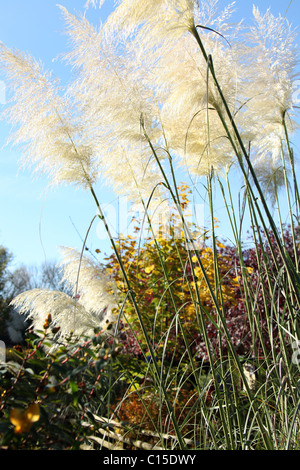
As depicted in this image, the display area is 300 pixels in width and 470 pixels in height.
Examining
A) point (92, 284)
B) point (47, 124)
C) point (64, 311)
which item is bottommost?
point (64, 311)

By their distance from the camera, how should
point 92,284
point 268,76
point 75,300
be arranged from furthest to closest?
point 92,284 → point 75,300 → point 268,76

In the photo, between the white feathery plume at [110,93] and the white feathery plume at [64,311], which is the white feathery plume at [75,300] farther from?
the white feathery plume at [110,93]

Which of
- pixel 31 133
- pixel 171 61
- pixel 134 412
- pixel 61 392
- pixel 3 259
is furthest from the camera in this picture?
pixel 3 259

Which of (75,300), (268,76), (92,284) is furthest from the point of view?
(92,284)

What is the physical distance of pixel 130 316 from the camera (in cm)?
428

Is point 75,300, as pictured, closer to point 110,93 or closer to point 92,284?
point 92,284

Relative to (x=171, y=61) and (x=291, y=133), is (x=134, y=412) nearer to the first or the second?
(x=291, y=133)

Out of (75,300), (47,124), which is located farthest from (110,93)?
(75,300)

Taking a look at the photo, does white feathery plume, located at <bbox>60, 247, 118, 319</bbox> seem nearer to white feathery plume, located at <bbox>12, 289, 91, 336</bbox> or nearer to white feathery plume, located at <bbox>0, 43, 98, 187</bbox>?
white feathery plume, located at <bbox>12, 289, 91, 336</bbox>

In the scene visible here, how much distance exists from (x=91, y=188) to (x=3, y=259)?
1495 cm

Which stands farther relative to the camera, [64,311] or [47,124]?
[64,311]

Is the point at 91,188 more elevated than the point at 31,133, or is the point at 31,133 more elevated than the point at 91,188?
the point at 31,133

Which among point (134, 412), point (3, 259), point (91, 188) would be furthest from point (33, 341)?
point (3, 259)

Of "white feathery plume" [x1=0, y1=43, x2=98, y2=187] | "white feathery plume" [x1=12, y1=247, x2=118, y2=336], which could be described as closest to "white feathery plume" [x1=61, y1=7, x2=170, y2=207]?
"white feathery plume" [x1=0, y1=43, x2=98, y2=187]
